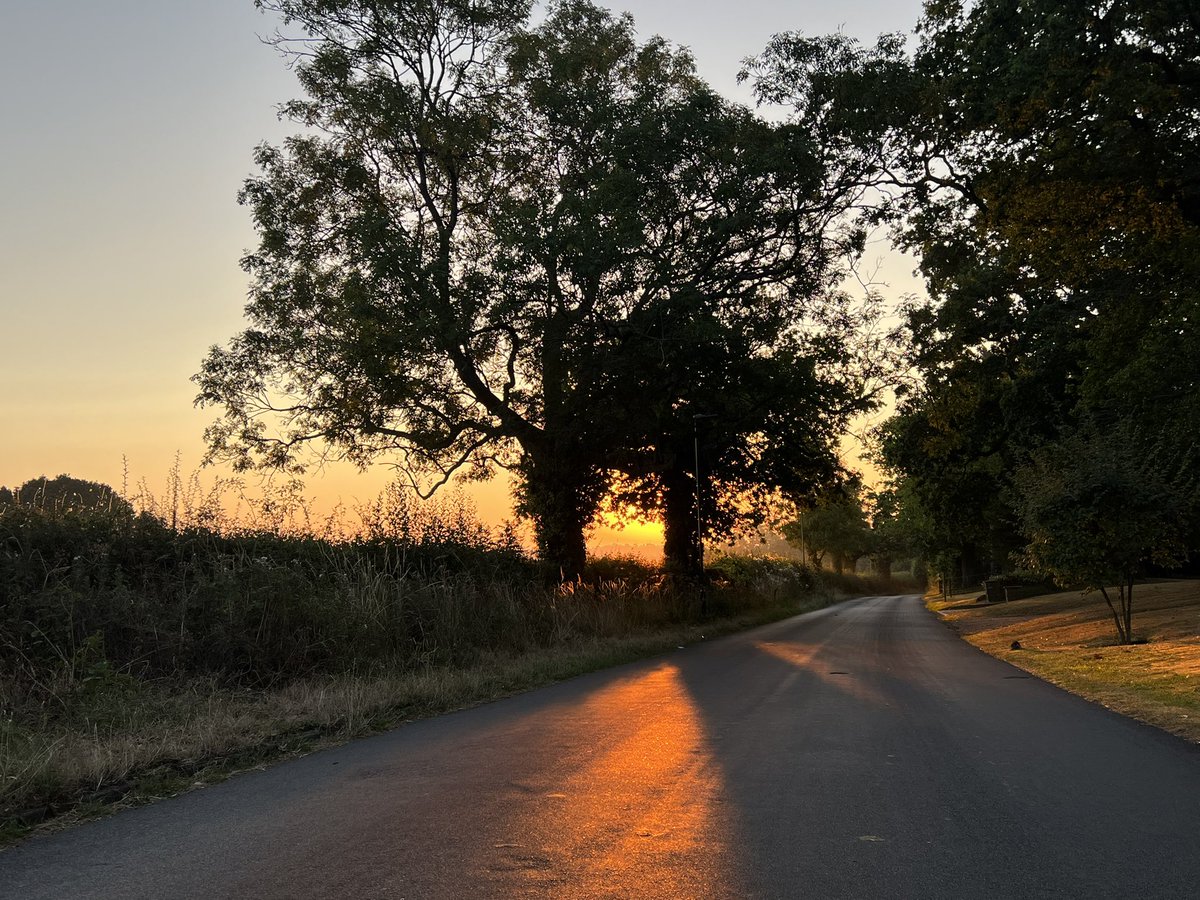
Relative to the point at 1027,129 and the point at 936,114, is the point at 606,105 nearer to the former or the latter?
the point at 936,114

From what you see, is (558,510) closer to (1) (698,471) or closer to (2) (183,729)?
(1) (698,471)

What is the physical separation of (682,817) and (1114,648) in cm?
1622

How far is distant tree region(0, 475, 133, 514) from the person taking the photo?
1096 cm

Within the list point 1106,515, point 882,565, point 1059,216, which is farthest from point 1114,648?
point 882,565

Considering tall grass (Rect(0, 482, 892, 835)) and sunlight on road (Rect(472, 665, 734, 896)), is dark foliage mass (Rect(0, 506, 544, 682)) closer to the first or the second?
tall grass (Rect(0, 482, 892, 835))

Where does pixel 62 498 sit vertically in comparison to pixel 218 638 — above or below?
above

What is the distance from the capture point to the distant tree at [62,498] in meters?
11.0

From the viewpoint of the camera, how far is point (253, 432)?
2602 cm

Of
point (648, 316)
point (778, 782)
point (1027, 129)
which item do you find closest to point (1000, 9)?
point (1027, 129)

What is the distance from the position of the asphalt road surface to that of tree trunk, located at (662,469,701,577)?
2175cm

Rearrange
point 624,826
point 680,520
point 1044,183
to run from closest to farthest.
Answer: point 624,826 → point 1044,183 → point 680,520

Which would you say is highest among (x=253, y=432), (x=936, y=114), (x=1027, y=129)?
(x=936, y=114)

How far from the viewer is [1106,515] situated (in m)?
17.6

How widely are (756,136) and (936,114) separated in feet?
13.7
